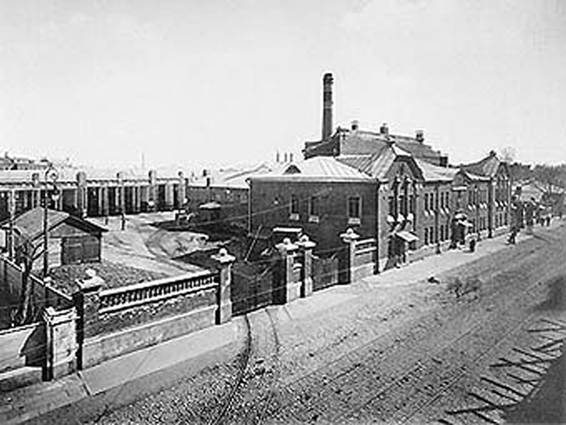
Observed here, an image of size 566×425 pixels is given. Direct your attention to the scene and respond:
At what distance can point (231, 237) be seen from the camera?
294 inches

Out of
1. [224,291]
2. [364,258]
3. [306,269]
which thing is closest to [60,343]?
[224,291]

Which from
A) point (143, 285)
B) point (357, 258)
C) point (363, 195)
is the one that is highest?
point (363, 195)

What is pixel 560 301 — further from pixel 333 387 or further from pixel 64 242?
pixel 64 242

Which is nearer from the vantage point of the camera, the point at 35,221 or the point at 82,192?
the point at 35,221

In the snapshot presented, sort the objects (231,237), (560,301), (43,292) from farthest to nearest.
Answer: (231,237), (43,292), (560,301)

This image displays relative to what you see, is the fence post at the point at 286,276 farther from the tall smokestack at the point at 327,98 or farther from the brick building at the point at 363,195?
the tall smokestack at the point at 327,98

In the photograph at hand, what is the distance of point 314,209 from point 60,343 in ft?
12.7

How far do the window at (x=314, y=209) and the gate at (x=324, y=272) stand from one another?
0.94m

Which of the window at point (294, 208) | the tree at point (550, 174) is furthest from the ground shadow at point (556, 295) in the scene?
the window at point (294, 208)

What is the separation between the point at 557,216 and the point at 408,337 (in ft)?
4.05

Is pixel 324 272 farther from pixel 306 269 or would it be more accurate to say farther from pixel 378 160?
pixel 378 160

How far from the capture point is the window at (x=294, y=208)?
6.15 metres

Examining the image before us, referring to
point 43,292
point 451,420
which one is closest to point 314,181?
point 43,292

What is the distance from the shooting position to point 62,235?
3604mm
